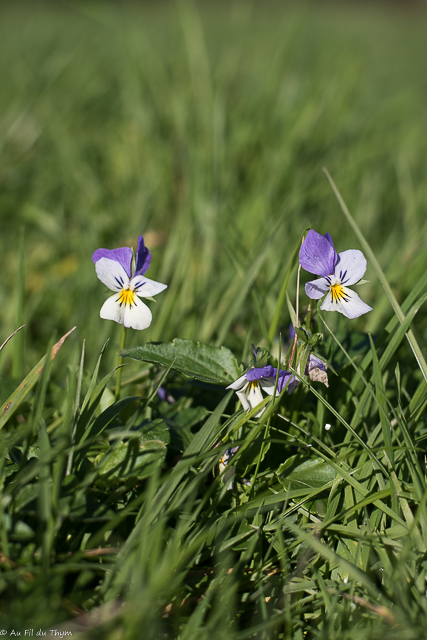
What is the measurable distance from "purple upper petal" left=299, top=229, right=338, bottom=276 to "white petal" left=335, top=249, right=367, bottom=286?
0.02m

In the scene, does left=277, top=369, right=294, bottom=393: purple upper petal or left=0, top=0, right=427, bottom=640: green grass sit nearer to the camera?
left=0, top=0, right=427, bottom=640: green grass

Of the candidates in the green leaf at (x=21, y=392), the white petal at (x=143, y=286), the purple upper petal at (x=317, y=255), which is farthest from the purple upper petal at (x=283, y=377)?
the green leaf at (x=21, y=392)

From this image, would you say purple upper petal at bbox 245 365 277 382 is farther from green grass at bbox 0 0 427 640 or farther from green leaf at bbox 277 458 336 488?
green leaf at bbox 277 458 336 488

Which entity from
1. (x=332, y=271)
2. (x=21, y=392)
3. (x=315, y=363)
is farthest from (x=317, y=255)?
(x=21, y=392)

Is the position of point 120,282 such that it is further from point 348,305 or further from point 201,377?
point 348,305

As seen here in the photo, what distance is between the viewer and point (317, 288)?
3.31ft

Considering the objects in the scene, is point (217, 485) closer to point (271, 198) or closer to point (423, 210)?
point (271, 198)

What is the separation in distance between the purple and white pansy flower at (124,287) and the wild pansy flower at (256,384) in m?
0.25

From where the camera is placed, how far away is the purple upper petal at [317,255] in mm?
1000

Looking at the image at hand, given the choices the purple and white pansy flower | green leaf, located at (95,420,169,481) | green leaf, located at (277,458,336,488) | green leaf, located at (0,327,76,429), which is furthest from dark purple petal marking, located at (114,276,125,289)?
green leaf, located at (277,458,336,488)

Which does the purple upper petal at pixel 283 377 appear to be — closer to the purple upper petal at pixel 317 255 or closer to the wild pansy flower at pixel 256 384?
the wild pansy flower at pixel 256 384

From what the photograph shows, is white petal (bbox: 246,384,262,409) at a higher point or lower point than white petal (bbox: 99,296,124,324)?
lower

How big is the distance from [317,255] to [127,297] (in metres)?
0.44

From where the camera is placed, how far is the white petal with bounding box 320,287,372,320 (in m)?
0.98
